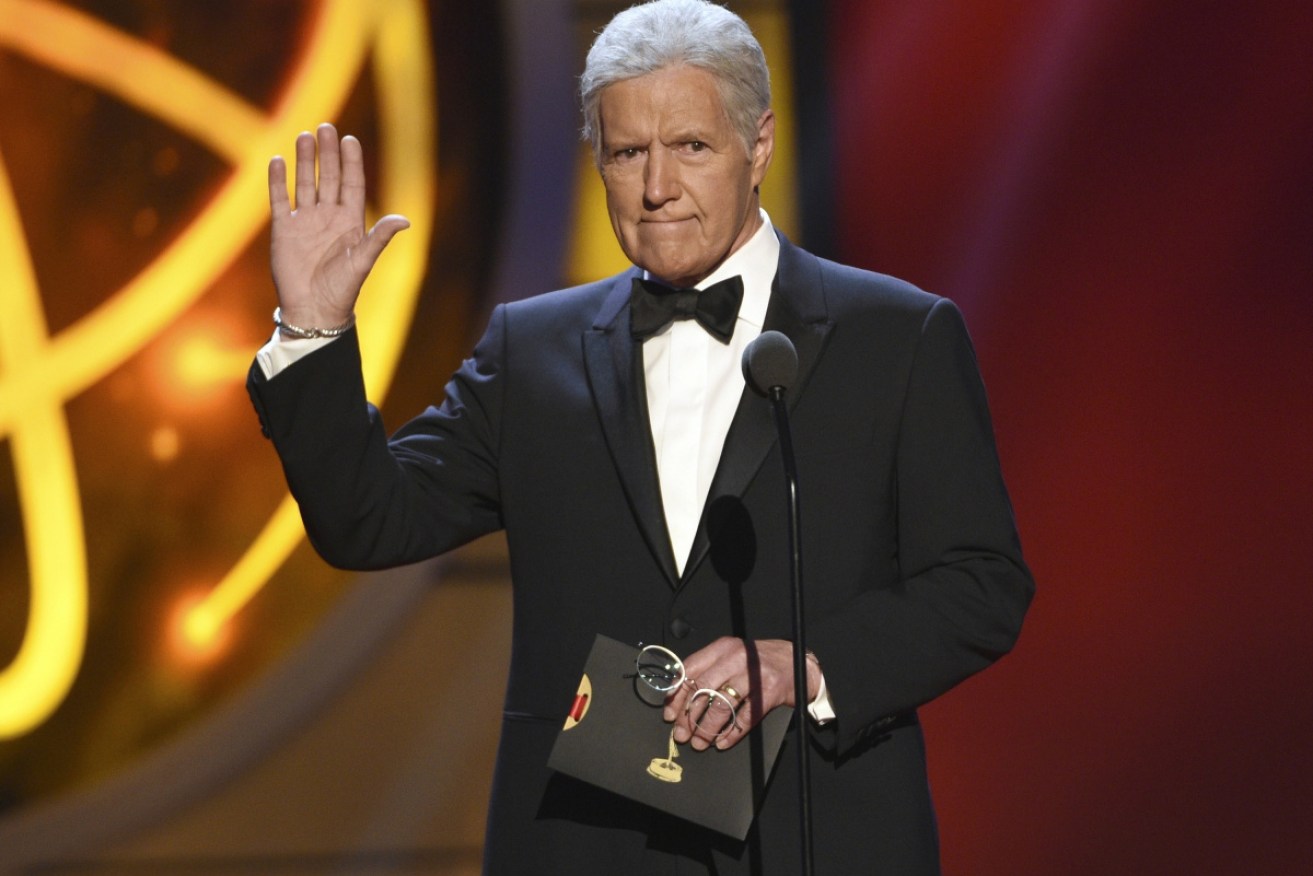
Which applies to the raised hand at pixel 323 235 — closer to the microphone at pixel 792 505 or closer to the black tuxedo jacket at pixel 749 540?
the black tuxedo jacket at pixel 749 540

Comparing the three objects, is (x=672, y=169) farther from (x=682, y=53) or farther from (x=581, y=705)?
(x=581, y=705)

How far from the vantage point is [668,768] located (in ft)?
4.50

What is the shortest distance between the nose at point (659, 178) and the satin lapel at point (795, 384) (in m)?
0.17

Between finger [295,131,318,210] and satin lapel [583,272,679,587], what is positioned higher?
finger [295,131,318,210]

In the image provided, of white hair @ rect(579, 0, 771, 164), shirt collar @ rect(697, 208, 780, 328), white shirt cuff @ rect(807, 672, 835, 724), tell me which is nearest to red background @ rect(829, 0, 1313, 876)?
shirt collar @ rect(697, 208, 780, 328)

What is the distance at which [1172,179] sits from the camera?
2869 mm

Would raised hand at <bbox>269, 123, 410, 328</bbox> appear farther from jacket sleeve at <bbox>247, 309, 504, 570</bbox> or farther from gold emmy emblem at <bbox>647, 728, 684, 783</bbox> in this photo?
gold emmy emblem at <bbox>647, 728, 684, 783</bbox>

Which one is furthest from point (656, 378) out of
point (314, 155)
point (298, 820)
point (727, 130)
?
point (298, 820)

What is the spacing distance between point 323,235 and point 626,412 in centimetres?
35

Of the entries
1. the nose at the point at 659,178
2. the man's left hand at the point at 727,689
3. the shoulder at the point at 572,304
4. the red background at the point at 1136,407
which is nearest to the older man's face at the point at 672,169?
the nose at the point at 659,178

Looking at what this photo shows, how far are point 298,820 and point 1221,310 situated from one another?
2006 mm

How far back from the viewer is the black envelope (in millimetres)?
1361

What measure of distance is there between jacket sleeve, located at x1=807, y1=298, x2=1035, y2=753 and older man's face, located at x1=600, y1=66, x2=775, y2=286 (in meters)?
0.25

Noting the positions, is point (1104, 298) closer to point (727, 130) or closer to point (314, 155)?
point (727, 130)
